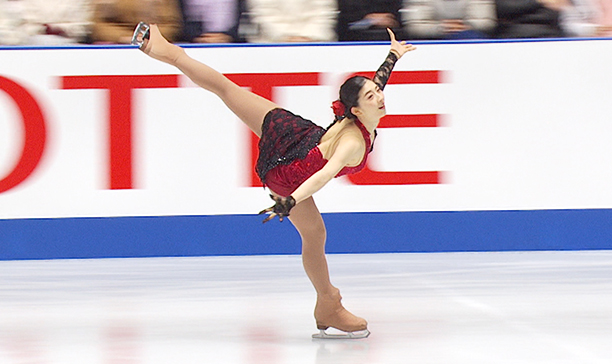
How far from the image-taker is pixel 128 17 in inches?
221

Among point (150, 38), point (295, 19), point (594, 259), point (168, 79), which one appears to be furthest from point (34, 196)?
point (594, 259)

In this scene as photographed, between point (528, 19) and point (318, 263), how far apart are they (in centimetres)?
304

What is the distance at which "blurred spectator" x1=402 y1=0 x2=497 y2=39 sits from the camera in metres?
5.66

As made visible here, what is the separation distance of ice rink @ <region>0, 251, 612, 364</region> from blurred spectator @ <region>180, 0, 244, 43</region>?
4.16ft

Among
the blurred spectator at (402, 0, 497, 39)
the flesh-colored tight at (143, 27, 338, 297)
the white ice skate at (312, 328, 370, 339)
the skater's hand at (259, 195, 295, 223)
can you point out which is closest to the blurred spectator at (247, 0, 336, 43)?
the blurred spectator at (402, 0, 497, 39)

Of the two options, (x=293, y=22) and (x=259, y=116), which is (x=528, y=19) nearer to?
(x=293, y=22)

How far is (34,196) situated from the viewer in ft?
17.9

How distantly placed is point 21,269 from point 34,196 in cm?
56

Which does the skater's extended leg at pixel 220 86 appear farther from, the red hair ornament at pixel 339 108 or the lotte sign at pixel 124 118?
the lotte sign at pixel 124 118

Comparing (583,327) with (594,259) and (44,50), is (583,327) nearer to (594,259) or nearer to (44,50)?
(594,259)

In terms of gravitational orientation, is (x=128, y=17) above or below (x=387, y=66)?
above

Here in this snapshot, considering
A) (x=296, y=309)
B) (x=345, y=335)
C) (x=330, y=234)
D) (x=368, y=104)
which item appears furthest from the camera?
(x=330, y=234)

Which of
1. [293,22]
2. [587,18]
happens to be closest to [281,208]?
[293,22]

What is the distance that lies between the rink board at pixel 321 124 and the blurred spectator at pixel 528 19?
0.12 meters
